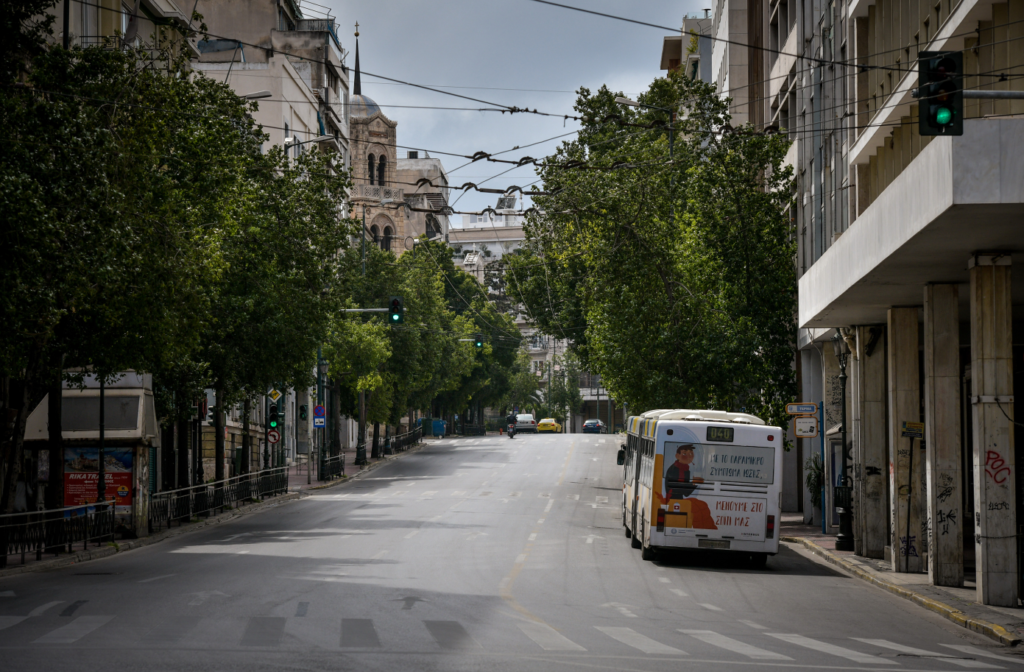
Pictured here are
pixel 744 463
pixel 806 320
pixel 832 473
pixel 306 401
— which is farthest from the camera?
pixel 306 401

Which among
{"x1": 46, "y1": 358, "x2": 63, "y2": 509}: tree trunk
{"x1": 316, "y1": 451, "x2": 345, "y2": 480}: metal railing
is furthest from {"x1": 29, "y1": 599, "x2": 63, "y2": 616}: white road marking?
{"x1": 316, "y1": 451, "x2": 345, "y2": 480}: metal railing

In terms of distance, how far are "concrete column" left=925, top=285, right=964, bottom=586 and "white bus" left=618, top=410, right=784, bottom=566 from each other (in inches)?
153

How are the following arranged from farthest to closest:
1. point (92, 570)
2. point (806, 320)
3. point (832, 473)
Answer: point (832, 473) → point (806, 320) → point (92, 570)

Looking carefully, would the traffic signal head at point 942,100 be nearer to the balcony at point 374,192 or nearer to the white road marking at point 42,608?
the white road marking at point 42,608

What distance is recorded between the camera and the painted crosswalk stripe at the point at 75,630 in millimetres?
12297

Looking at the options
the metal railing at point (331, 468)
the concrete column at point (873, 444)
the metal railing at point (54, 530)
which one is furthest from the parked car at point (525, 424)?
the concrete column at point (873, 444)

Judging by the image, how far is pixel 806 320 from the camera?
25.6 meters

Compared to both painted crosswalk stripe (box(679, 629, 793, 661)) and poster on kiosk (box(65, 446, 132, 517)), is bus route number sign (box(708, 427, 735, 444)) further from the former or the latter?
poster on kiosk (box(65, 446, 132, 517))

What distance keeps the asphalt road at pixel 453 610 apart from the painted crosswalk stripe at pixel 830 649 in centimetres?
4

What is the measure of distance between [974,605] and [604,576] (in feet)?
19.0

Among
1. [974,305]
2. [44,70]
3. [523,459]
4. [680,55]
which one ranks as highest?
[680,55]

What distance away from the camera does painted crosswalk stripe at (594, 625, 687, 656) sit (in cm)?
1216

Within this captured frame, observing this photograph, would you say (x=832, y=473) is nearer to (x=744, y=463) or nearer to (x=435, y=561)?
(x=744, y=463)

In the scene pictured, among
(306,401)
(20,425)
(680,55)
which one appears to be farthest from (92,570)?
(680,55)
